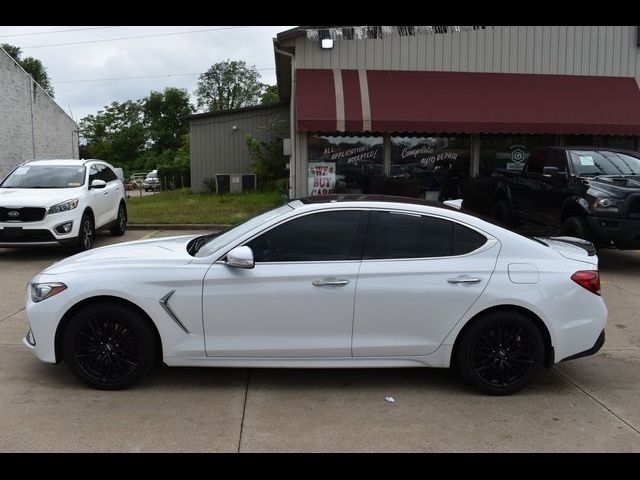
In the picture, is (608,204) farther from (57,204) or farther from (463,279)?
(57,204)

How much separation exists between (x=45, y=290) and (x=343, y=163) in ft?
35.3

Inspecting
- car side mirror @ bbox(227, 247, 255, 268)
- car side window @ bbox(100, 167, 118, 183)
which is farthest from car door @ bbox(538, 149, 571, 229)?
car side window @ bbox(100, 167, 118, 183)

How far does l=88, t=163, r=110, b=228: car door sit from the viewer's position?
10.9m

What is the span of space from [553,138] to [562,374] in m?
11.7

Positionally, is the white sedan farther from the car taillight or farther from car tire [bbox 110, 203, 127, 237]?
car tire [bbox 110, 203, 127, 237]

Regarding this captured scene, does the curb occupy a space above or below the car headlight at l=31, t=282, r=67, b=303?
below

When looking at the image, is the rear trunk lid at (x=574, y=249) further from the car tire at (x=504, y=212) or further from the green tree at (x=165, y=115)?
the green tree at (x=165, y=115)

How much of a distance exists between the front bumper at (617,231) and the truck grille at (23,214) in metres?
8.34

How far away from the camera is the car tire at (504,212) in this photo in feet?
38.2

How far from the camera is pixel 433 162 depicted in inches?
592

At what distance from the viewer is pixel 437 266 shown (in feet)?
14.7

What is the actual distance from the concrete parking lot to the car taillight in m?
0.82

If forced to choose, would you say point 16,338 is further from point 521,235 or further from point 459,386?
point 521,235

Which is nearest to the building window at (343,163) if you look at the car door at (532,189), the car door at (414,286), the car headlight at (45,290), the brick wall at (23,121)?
the car door at (532,189)
